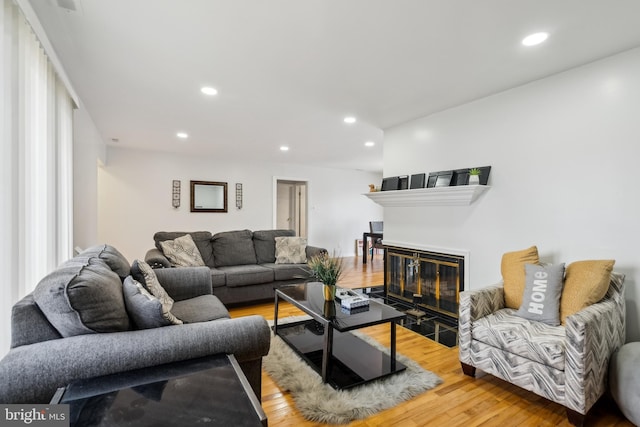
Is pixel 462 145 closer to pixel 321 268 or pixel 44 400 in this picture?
pixel 321 268

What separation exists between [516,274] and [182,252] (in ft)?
12.1

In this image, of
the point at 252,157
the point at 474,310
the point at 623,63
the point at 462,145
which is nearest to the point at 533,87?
the point at 623,63

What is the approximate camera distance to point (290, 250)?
463 centimetres

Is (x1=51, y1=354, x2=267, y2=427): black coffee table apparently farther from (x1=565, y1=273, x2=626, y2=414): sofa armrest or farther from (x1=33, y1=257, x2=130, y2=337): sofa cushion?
(x1=565, y1=273, x2=626, y2=414): sofa armrest

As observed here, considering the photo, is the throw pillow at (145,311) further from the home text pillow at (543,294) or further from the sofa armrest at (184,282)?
the home text pillow at (543,294)

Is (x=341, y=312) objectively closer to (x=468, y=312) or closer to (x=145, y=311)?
(x=468, y=312)

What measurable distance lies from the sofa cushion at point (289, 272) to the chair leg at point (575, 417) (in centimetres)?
295

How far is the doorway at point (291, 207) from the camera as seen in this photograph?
806 cm

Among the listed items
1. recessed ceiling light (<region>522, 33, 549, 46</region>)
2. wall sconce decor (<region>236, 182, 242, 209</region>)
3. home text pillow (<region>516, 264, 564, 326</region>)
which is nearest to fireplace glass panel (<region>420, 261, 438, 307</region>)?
home text pillow (<region>516, 264, 564, 326</region>)

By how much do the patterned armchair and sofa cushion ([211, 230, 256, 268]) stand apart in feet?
10.2

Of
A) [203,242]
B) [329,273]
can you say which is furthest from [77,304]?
[203,242]

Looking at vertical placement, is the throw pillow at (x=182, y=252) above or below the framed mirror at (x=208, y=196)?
below

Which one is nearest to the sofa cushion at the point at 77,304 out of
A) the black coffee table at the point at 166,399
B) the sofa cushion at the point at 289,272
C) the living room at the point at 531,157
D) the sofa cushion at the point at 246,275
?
the black coffee table at the point at 166,399

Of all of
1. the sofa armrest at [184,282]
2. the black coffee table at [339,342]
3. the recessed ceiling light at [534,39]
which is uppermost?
the recessed ceiling light at [534,39]
